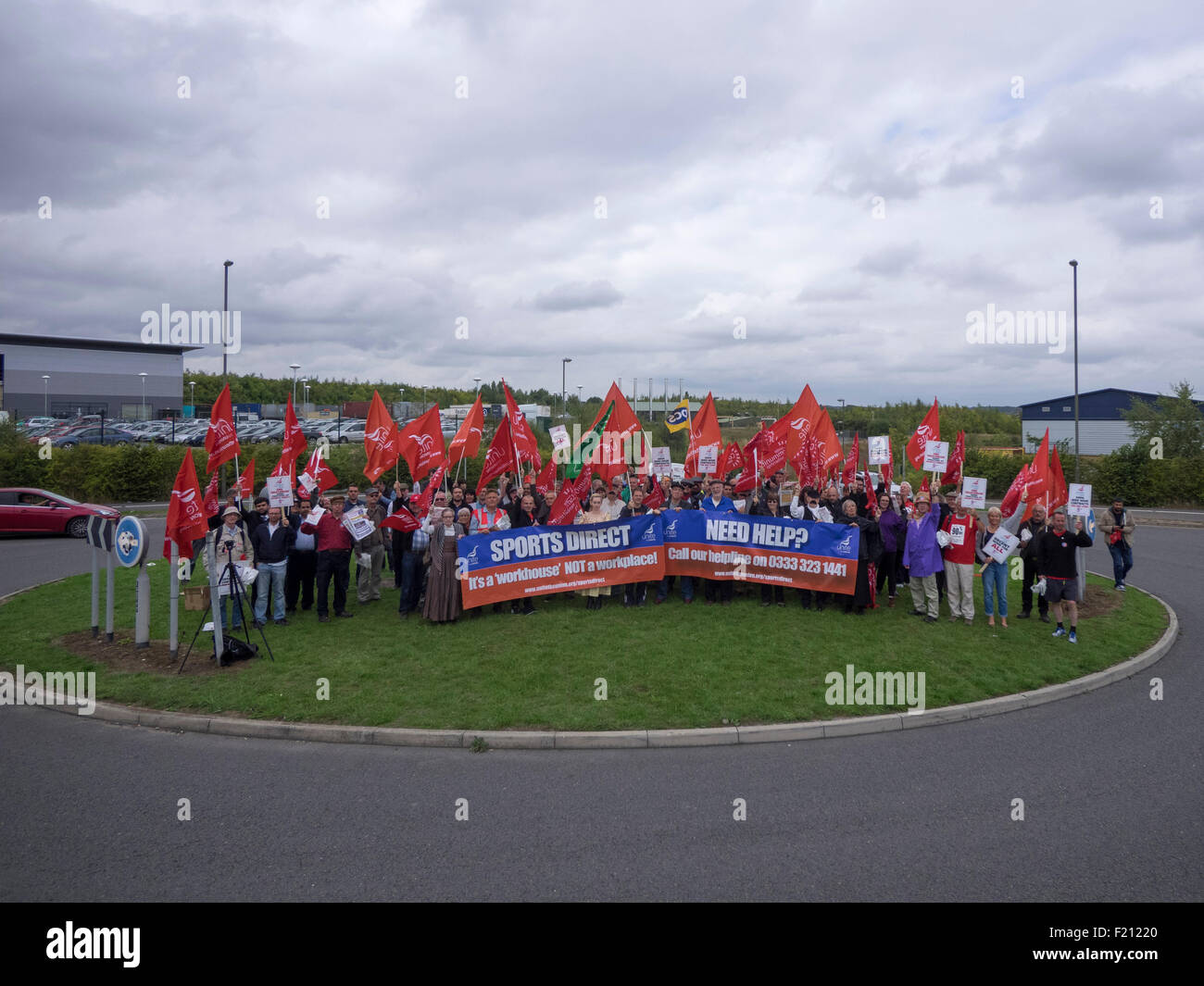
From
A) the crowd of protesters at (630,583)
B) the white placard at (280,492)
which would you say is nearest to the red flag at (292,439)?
the crowd of protesters at (630,583)

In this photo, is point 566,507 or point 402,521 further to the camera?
point 566,507

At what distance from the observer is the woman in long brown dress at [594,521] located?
1246 centimetres

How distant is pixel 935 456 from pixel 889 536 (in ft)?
9.83

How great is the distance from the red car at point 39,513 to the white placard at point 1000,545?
2339 centimetres

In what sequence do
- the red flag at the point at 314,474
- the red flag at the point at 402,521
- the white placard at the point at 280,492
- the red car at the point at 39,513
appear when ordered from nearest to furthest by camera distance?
the white placard at the point at 280,492
the red flag at the point at 402,521
the red flag at the point at 314,474
the red car at the point at 39,513

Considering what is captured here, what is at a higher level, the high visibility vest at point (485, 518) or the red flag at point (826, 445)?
the red flag at point (826, 445)

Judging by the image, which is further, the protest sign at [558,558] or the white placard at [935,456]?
the white placard at [935,456]

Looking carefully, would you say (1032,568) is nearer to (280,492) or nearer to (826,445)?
(826,445)

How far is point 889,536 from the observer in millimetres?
12523

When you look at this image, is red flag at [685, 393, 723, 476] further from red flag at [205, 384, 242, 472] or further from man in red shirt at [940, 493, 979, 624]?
red flag at [205, 384, 242, 472]

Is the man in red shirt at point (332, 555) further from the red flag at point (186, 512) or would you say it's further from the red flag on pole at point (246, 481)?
the red flag at point (186, 512)

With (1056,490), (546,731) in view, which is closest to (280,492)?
(546,731)

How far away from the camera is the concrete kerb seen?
24.2 ft
